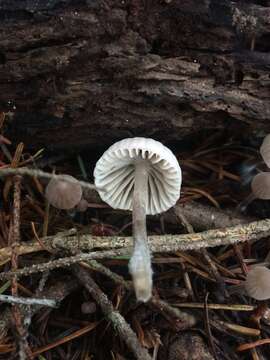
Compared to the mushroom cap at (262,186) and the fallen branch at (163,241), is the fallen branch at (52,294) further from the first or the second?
the mushroom cap at (262,186)

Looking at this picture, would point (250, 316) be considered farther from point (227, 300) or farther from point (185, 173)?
point (185, 173)

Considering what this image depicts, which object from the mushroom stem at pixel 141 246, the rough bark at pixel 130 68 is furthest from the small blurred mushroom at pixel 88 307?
the rough bark at pixel 130 68

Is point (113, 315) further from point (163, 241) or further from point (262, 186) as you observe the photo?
point (262, 186)

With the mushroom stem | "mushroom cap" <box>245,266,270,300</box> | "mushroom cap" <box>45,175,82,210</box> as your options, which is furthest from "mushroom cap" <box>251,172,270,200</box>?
"mushroom cap" <box>45,175,82,210</box>

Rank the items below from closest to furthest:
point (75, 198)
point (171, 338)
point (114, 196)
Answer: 1. point (171, 338)
2. point (75, 198)
3. point (114, 196)

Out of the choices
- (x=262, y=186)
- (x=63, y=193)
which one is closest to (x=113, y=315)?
(x=63, y=193)

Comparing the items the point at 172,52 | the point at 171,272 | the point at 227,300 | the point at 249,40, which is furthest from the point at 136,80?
the point at 227,300
